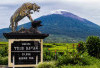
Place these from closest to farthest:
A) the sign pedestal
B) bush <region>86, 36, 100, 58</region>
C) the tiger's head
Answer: the sign pedestal → the tiger's head → bush <region>86, 36, 100, 58</region>

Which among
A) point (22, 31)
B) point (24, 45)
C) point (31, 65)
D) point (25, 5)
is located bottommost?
point (31, 65)

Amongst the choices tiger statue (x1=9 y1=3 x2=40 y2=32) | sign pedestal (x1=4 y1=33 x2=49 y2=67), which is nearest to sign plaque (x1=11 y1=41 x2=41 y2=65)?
sign pedestal (x1=4 y1=33 x2=49 y2=67)

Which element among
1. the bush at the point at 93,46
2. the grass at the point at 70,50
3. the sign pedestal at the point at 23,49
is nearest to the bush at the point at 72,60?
the grass at the point at 70,50

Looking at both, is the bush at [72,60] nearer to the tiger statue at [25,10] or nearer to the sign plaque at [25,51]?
the sign plaque at [25,51]

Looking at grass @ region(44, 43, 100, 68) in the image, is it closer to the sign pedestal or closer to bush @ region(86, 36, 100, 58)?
bush @ region(86, 36, 100, 58)

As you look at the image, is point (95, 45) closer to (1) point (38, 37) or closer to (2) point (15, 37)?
(1) point (38, 37)

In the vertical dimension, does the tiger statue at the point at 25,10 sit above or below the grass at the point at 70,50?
above

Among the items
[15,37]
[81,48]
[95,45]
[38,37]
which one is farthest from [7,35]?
[95,45]

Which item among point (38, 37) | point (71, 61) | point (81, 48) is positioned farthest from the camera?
point (81, 48)

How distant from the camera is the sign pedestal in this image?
14.1 metres

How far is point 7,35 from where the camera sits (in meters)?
14.0

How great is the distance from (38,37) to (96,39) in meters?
7.45

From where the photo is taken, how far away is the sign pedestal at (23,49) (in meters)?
14.1

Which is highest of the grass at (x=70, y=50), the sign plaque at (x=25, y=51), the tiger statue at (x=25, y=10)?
the tiger statue at (x=25, y=10)
